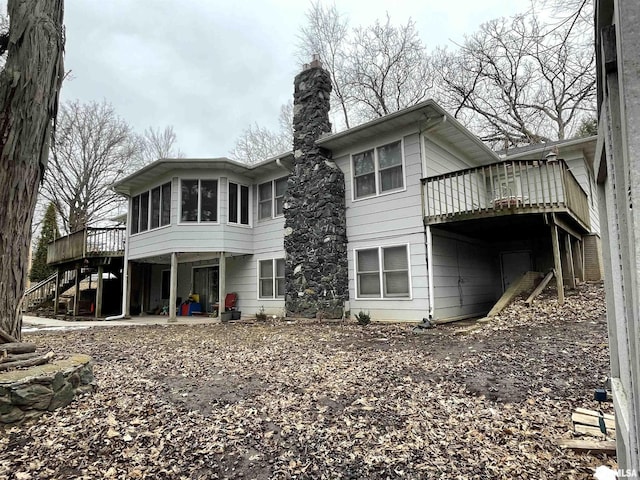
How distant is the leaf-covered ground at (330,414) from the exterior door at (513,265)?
19.4 ft

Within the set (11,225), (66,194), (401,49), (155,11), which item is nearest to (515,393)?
(11,225)

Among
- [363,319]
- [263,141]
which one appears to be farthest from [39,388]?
[263,141]

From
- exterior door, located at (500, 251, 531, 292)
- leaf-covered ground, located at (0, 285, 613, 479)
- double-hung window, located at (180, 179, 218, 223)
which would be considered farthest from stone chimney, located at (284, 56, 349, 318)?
exterior door, located at (500, 251, 531, 292)

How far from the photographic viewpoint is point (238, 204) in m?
12.7

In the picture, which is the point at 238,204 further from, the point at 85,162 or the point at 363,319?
the point at 85,162

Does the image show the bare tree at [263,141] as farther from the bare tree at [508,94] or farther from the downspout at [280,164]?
the downspout at [280,164]

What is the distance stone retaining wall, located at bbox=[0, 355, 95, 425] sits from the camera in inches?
132

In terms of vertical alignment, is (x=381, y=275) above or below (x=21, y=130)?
below

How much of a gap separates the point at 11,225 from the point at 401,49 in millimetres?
22173

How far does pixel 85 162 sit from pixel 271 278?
1863 cm

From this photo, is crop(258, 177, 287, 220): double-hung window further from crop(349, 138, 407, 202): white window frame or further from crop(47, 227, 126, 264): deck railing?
crop(47, 227, 126, 264): deck railing

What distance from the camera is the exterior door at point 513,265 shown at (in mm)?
11884

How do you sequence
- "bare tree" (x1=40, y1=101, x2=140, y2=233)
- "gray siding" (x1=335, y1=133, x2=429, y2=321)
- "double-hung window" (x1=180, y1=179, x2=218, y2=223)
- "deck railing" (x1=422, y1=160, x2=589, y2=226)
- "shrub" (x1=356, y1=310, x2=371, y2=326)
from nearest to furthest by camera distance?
"deck railing" (x1=422, y1=160, x2=589, y2=226)
"gray siding" (x1=335, y1=133, x2=429, y2=321)
"shrub" (x1=356, y1=310, x2=371, y2=326)
"double-hung window" (x1=180, y1=179, x2=218, y2=223)
"bare tree" (x1=40, y1=101, x2=140, y2=233)

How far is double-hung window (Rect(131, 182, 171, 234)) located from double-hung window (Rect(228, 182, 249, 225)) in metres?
2.07
